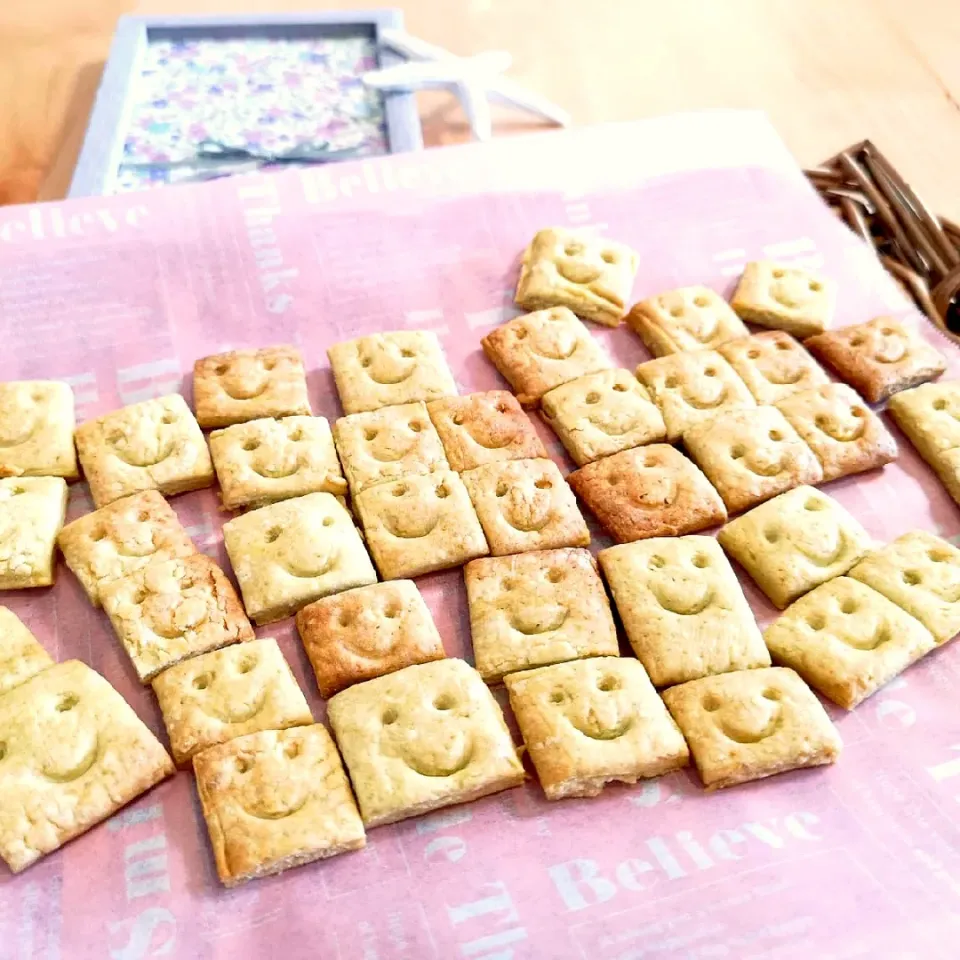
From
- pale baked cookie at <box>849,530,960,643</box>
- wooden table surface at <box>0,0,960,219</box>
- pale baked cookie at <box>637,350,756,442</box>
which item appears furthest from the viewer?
wooden table surface at <box>0,0,960,219</box>

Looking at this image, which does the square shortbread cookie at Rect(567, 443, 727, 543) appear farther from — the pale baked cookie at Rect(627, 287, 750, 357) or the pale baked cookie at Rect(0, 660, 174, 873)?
the pale baked cookie at Rect(0, 660, 174, 873)

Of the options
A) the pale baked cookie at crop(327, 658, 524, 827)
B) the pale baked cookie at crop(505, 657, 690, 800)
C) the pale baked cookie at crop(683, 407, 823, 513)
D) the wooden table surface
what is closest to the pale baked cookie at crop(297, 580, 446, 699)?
the pale baked cookie at crop(327, 658, 524, 827)

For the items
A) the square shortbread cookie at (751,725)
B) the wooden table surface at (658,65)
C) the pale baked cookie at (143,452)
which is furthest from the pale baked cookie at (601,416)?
the wooden table surface at (658,65)

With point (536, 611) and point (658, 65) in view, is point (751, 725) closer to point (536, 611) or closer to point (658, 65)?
point (536, 611)

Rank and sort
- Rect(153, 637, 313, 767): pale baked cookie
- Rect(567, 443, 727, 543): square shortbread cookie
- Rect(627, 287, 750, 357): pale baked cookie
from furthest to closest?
Rect(627, 287, 750, 357): pale baked cookie < Rect(567, 443, 727, 543): square shortbread cookie < Rect(153, 637, 313, 767): pale baked cookie

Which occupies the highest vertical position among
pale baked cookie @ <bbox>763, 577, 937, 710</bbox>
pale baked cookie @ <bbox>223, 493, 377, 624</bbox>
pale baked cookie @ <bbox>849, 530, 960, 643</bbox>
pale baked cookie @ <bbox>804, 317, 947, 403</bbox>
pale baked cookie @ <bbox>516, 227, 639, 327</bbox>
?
pale baked cookie @ <bbox>516, 227, 639, 327</bbox>

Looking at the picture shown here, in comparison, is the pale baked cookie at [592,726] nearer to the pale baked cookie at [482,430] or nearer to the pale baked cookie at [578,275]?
the pale baked cookie at [482,430]

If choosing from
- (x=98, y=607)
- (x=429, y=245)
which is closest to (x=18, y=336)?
(x=98, y=607)
